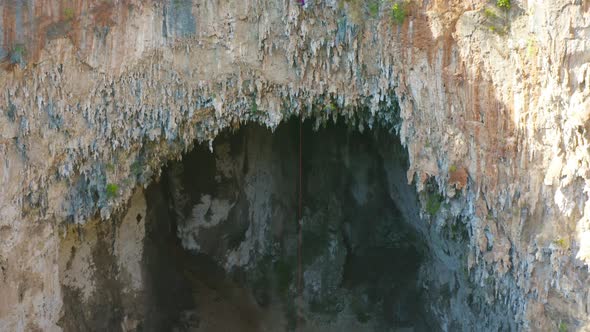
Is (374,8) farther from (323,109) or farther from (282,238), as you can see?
(282,238)

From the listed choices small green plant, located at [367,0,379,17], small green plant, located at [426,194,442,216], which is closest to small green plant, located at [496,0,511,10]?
small green plant, located at [367,0,379,17]

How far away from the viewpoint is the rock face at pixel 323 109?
26.3 feet

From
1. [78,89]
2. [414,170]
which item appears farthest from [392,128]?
[78,89]

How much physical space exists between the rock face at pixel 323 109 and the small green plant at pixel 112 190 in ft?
0.06

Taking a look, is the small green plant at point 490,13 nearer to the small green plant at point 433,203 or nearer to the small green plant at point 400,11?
the small green plant at point 400,11

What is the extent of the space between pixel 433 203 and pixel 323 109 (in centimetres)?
229

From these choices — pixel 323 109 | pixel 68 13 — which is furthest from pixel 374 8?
pixel 68 13

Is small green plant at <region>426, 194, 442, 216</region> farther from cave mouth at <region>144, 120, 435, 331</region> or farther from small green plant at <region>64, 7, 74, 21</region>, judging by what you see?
small green plant at <region>64, 7, 74, 21</region>

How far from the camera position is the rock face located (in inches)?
315

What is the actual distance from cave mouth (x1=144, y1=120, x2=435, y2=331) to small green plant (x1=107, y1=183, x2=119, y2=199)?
7.90ft

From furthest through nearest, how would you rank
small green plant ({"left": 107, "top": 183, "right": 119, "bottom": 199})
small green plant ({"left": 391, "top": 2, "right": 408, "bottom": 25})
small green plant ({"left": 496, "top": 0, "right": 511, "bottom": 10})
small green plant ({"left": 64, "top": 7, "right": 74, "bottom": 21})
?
small green plant ({"left": 107, "top": 183, "right": 119, "bottom": 199}), small green plant ({"left": 64, "top": 7, "right": 74, "bottom": 21}), small green plant ({"left": 391, "top": 2, "right": 408, "bottom": 25}), small green plant ({"left": 496, "top": 0, "right": 511, "bottom": 10})

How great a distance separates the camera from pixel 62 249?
10602 mm

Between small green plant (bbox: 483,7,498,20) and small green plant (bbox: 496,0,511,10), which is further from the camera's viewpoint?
small green plant (bbox: 483,7,498,20)

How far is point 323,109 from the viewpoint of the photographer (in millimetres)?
10203
